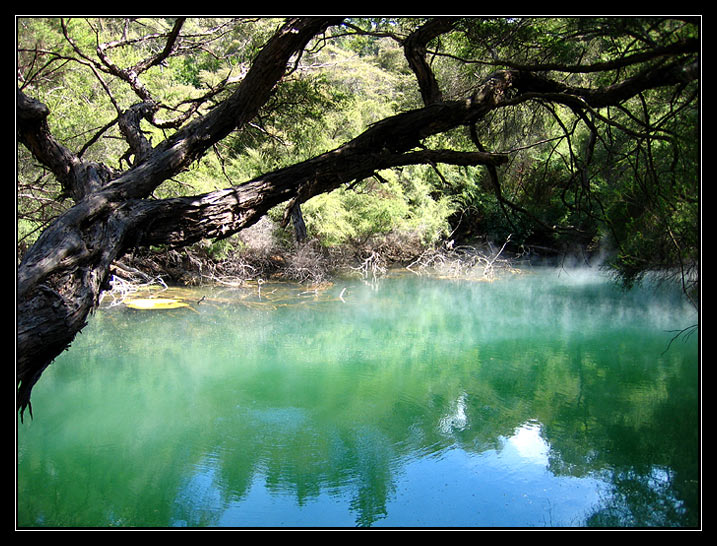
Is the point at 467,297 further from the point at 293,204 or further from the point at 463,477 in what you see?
the point at 293,204

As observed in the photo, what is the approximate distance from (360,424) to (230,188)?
307 cm

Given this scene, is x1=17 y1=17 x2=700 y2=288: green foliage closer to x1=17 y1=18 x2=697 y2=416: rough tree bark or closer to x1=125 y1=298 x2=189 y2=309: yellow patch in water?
x1=17 y1=18 x2=697 y2=416: rough tree bark

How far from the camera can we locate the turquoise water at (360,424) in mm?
3967

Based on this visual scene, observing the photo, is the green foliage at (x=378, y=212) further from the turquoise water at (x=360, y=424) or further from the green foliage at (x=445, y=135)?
the turquoise water at (x=360, y=424)

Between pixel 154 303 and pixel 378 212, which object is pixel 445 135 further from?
pixel 378 212

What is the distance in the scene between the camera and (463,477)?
4.37 metres

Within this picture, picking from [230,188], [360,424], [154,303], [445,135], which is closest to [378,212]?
[154,303]

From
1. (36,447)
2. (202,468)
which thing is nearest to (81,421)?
(36,447)

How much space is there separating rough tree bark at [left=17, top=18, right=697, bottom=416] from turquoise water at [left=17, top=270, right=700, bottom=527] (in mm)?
2116

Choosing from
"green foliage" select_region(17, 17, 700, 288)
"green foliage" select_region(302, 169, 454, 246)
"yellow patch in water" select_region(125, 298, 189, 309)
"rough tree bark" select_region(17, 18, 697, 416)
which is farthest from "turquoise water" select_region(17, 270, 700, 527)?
"green foliage" select_region(302, 169, 454, 246)

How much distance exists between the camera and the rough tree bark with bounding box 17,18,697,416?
251cm

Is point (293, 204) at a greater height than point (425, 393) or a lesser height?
greater
